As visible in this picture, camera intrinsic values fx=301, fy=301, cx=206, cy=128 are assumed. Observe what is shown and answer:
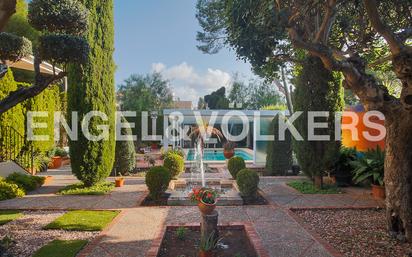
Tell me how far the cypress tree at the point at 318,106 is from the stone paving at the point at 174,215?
1.22m

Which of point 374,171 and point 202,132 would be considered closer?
point 374,171

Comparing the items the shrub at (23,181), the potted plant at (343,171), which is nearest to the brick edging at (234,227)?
the shrub at (23,181)

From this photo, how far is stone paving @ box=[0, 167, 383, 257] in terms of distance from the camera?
18.2 feet

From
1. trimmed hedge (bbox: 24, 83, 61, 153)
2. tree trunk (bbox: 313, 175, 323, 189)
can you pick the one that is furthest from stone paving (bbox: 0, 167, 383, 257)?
trimmed hedge (bbox: 24, 83, 61, 153)

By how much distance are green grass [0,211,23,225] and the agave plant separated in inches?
385

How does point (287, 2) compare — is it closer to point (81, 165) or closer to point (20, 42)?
point (20, 42)

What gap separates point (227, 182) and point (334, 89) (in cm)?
519

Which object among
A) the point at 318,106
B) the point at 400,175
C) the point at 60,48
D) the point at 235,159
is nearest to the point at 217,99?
the point at 235,159

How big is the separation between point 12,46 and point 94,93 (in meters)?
4.83

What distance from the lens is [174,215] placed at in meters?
7.71

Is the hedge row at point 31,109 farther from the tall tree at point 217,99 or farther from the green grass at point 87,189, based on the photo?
the tall tree at point 217,99

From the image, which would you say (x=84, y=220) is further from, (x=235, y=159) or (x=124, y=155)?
(x=124, y=155)

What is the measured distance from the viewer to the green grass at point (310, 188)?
33.8ft

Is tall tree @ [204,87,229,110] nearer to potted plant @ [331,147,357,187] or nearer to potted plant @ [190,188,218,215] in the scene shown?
potted plant @ [331,147,357,187]
